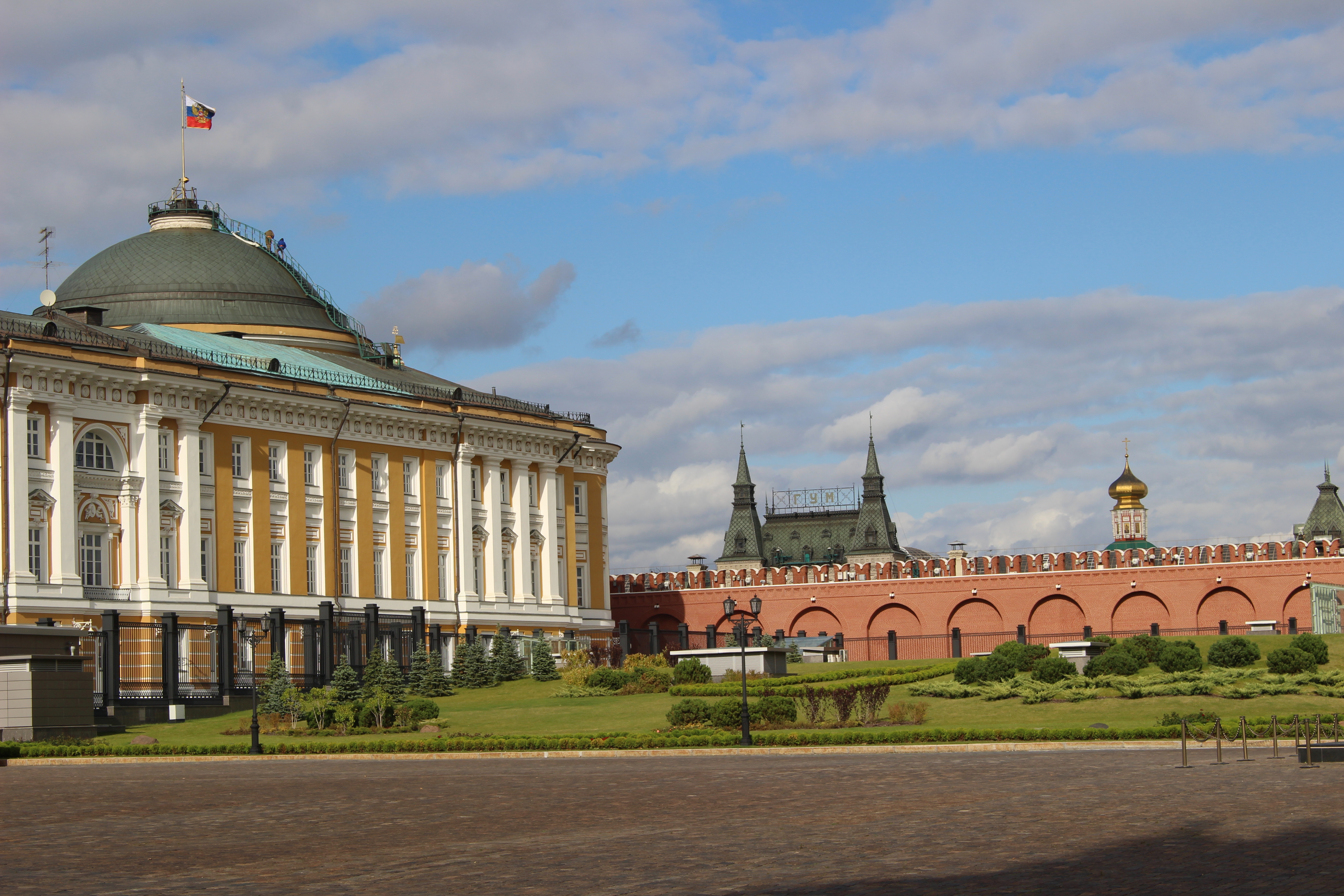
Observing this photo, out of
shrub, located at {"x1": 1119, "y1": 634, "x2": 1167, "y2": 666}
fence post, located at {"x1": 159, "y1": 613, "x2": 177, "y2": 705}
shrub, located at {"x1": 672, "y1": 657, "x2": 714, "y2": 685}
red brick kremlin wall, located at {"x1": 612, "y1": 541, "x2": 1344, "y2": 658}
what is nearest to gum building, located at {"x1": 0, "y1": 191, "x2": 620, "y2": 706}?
fence post, located at {"x1": 159, "y1": 613, "x2": 177, "y2": 705}

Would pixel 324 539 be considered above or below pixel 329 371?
below

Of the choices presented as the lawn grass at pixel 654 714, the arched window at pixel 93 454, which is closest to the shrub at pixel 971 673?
the lawn grass at pixel 654 714

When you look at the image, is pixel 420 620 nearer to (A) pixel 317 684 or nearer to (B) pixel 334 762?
(A) pixel 317 684

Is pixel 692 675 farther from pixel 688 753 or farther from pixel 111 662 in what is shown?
pixel 111 662

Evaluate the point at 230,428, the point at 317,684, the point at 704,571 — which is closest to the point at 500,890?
the point at 317,684

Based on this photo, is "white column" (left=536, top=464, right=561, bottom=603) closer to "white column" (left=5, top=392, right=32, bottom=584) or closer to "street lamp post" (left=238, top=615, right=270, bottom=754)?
"street lamp post" (left=238, top=615, right=270, bottom=754)

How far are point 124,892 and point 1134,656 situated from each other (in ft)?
99.6

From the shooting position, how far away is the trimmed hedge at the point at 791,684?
38.8 meters

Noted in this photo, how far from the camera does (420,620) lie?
2045 inches

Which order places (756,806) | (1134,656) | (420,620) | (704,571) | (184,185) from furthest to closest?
(704,571) < (184,185) < (420,620) < (1134,656) < (756,806)

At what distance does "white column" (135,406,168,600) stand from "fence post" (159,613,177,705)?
25.0 feet

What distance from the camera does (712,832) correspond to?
15.7m

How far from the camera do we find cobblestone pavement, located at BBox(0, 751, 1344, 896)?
1245 centimetres

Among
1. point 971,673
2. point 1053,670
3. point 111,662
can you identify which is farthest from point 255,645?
point 1053,670
